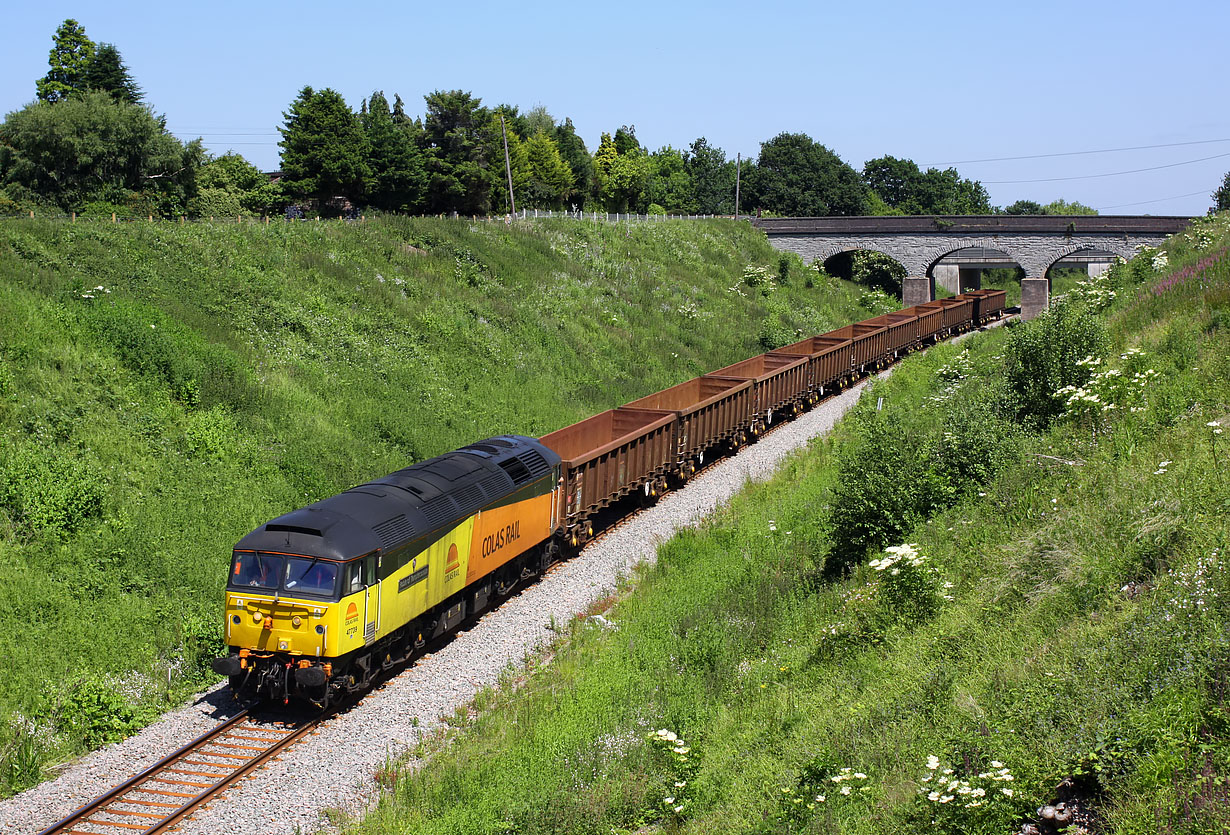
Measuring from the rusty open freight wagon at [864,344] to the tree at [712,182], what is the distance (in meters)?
70.1

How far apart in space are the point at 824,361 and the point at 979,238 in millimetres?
33696

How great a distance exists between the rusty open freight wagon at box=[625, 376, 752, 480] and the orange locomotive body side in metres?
6.91

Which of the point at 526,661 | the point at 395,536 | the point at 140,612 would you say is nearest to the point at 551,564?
the point at 526,661

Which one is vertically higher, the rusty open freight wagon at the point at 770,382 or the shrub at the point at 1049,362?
the shrub at the point at 1049,362

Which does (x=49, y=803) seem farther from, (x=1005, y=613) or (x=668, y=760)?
(x=1005, y=613)

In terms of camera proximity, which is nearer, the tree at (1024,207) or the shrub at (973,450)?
the shrub at (973,450)

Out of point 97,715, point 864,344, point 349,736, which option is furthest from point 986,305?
point 97,715

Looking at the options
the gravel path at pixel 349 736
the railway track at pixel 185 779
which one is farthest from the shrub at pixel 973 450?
the railway track at pixel 185 779

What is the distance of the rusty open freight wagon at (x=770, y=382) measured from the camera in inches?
1192

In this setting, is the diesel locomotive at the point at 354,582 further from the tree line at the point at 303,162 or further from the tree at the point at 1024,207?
the tree at the point at 1024,207

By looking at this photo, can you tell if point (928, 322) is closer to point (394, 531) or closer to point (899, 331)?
point (899, 331)

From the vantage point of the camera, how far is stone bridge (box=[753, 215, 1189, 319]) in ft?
192

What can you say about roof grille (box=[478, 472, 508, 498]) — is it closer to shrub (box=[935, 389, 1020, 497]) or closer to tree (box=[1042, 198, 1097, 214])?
shrub (box=[935, 389, 1020, 497])

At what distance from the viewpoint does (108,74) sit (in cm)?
6356
